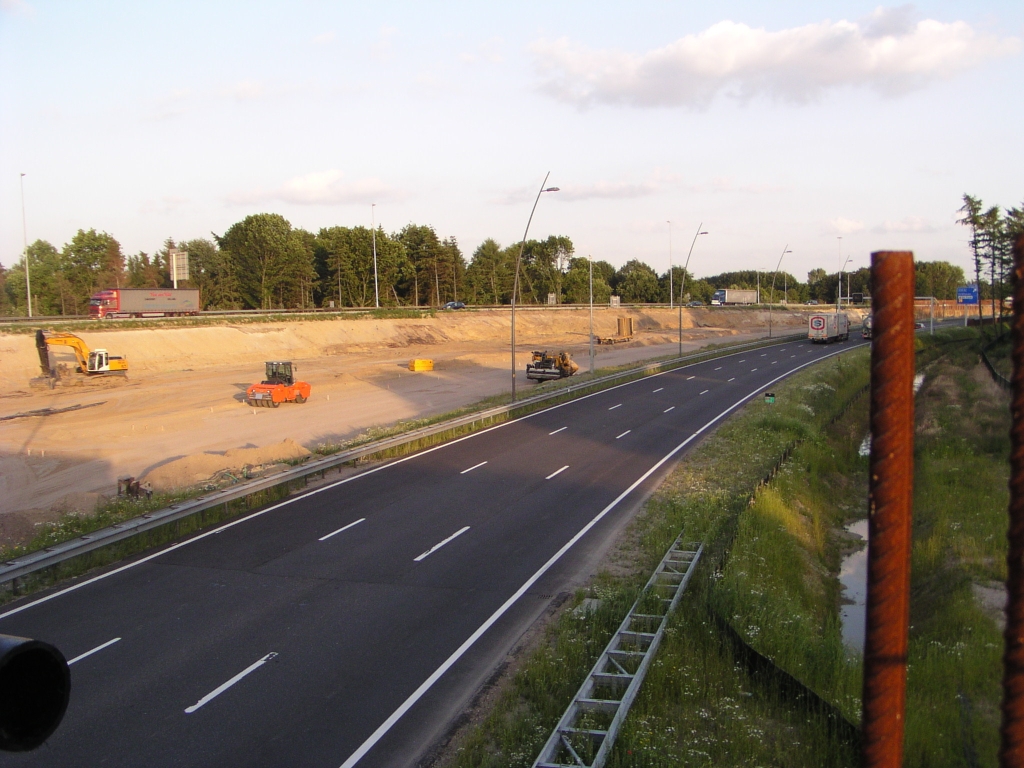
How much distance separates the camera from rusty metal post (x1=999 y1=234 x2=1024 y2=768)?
304 cm

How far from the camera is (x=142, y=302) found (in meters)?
72.4

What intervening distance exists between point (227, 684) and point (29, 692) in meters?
8.89

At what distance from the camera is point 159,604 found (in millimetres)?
13398

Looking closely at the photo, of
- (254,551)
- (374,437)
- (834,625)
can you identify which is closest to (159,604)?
(254,551)

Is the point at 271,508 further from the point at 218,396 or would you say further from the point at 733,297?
the point at 733,297

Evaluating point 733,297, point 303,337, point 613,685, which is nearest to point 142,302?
point 303,337

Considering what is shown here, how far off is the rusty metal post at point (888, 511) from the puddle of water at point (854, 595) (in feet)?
37.1

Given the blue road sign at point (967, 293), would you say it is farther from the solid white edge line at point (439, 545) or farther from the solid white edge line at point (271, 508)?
the solid white edge line at point (439, 545)

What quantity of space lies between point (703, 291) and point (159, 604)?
16634 cm

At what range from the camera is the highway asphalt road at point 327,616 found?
9.38m

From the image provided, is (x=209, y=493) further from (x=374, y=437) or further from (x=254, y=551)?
(x=374, y=437)

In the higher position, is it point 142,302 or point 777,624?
point 142,302

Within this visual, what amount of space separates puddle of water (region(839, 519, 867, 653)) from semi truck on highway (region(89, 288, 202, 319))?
67.1 metres

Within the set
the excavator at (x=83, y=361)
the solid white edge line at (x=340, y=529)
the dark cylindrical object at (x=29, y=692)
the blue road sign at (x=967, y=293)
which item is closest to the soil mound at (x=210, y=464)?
the solid white edge line at (x=340, y=529)
